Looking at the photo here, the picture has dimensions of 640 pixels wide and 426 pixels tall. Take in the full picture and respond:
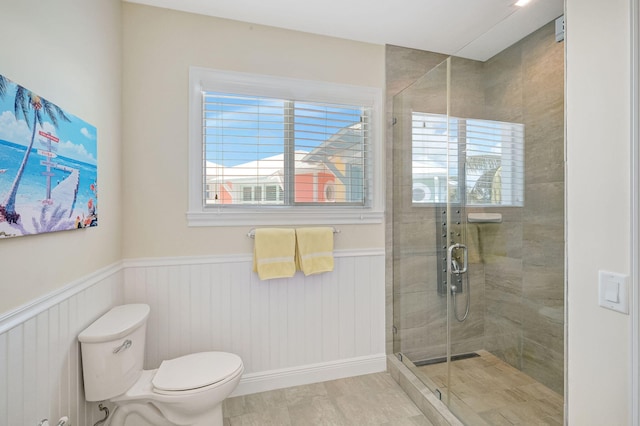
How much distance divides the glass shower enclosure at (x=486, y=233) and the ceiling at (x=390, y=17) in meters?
0.11

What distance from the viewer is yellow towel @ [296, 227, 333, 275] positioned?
2072 mm

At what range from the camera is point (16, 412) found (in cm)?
99

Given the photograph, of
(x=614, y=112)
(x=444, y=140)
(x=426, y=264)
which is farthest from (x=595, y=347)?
(x=444, y=140)

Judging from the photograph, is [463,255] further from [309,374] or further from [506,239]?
[309,374]

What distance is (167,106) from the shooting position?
1917 millimetres

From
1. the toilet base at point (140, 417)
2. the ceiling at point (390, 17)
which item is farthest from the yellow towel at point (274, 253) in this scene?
the ceiling at point (390, 17)

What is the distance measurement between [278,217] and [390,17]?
1.54m

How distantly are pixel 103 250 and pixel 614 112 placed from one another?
2.26 meters

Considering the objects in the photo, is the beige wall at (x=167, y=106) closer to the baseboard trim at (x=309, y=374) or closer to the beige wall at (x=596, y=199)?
the baseboard trim at (x=309, y=374)

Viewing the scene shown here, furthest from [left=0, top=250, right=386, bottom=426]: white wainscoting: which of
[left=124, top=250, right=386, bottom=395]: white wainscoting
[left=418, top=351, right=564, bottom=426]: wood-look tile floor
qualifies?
[left=418, top=351, right=564, bottom=426]: wood-look tile floor

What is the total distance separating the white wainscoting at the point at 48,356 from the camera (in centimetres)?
96

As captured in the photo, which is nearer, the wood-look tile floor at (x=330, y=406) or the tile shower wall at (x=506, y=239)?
the tile shower wall at (x=506, y=239)

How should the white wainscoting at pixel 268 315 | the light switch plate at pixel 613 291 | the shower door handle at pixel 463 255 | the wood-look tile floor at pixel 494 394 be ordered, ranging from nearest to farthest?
the light switch plate at pixel 613 291
the wood-look tile floor at pixel 494 394
the white wainscoting at pixel 268 315
the shower door handle at pixel 463 255

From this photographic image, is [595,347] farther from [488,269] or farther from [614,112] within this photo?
[488,269]
